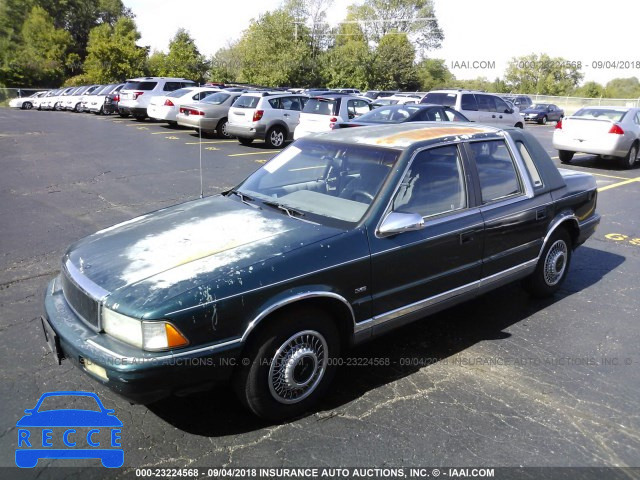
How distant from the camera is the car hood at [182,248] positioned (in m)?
2.93

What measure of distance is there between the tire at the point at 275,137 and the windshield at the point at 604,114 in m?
8.31

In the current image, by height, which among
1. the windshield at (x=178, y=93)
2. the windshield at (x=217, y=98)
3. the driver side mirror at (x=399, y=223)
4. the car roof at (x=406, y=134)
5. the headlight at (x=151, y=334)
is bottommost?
the headlight at (x=151, y=334)

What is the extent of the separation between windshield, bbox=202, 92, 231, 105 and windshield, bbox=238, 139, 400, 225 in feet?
46.6

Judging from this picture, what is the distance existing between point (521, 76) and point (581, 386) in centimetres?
7639

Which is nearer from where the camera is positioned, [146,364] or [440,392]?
[146,364]

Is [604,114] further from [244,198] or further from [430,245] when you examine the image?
[244,198]

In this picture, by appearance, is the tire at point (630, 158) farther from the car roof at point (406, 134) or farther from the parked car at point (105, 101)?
the parked car at point (105, 101)

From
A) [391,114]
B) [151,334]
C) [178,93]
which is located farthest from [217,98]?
[151,334]

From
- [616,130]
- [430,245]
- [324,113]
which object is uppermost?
[324,113]

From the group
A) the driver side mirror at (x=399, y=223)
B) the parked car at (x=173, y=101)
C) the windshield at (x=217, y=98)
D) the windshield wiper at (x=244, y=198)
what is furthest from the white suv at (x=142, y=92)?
the driver side mirror at (x=399, y=223)

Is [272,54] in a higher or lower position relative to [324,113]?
higher

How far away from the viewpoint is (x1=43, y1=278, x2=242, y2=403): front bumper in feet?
8.93

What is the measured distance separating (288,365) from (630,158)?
539 inches

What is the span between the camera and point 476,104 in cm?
1745
